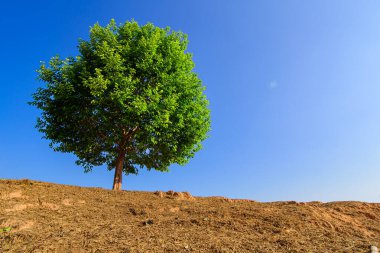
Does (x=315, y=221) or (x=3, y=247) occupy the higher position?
(x=315, y=221)

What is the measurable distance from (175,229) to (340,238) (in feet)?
15.7

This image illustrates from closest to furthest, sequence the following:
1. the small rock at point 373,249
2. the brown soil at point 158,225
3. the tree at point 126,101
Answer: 1. the small rock at point 373,249
2. the brown soil at point 158,225
3. the tree at point 126,101

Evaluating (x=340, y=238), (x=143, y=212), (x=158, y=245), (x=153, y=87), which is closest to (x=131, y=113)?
(x=153, y=87)

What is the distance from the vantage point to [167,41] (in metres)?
20.4

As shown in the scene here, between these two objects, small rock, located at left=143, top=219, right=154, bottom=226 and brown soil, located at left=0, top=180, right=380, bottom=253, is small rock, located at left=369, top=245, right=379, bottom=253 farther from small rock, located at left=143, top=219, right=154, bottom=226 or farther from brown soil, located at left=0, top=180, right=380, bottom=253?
small rock, located at left=143, top=219, right=154, bottom=226

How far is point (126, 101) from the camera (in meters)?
17.8

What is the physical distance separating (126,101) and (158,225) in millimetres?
10090

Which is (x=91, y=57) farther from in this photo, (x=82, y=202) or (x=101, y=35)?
(x=82, y=202)

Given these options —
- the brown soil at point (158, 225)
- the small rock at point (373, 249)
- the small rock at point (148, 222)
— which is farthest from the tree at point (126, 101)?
the small rock at point (373, 249)

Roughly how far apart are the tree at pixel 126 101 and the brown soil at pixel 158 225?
19.1 feet

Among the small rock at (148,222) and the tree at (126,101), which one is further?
the tree at (126,101)

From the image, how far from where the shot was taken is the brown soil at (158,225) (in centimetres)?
764

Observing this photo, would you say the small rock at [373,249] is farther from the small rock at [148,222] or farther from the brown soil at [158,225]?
the small rock at [148,222]

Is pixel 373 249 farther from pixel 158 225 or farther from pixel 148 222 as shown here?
pixel 148 222
